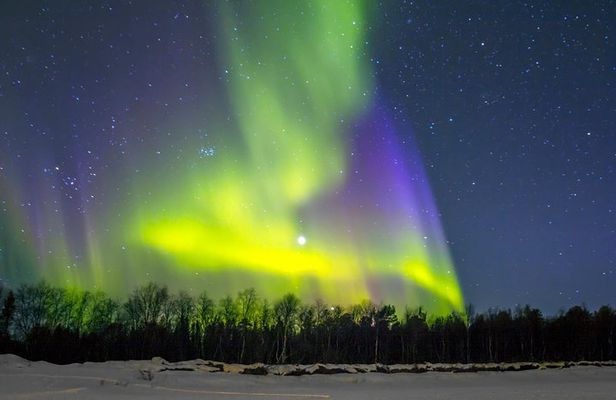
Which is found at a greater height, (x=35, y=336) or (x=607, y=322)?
(x=607, y=322)

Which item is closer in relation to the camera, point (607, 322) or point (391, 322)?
point (607, 322)

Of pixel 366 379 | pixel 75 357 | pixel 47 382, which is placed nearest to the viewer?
pixel 47 382

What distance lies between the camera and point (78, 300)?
8412cm

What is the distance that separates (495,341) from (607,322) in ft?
69.6

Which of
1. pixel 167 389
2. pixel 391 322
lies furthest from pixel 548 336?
pixel 167 389

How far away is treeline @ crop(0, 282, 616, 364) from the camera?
7062 centimetres

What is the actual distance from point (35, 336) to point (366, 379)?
5531 centimetres

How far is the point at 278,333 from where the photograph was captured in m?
81.2

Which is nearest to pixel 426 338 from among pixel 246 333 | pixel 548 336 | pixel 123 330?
pixel 548 336

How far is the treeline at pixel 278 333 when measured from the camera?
7062 cm

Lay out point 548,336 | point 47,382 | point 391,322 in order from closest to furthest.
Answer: point 47,382 < point 548,336 < point 391,322

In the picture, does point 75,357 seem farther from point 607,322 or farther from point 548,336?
point 607,322

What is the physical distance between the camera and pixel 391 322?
9962 centimetres

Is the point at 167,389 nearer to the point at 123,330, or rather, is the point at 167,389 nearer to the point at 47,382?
the point at 47,382
